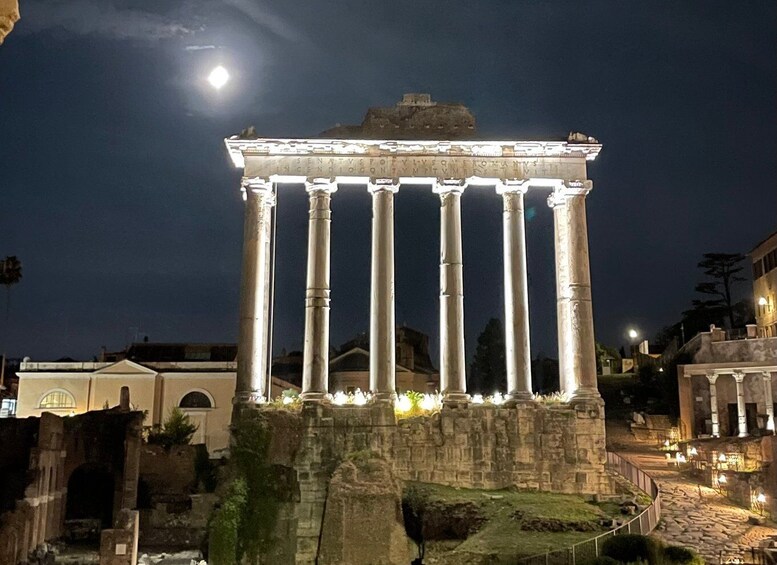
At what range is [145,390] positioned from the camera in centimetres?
4891

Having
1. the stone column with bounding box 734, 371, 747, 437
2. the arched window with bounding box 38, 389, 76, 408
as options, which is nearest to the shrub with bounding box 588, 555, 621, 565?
the stone column with bounding box 734, 371, 747, 437

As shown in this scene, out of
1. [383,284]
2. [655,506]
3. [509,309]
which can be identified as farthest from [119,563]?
[655,506]

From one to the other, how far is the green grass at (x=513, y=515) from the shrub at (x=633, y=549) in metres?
1.37

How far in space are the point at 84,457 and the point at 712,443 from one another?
33.2m

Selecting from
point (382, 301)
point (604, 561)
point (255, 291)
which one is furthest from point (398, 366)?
point (604, 561)

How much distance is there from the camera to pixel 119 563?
99.1 ft

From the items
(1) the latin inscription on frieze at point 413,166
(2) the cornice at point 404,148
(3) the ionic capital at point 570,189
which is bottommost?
(3) the ionic capital at point 570,189

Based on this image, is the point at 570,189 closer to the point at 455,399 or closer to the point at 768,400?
the point at 455,399

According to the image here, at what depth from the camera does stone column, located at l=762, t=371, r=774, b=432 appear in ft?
128

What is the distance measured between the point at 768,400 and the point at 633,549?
26.5 m

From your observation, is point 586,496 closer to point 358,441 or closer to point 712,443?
point 358,441

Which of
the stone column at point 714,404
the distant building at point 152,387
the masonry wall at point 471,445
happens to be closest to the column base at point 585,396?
the masonry wall at point 471,445

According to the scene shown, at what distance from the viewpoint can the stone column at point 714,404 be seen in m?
40.4

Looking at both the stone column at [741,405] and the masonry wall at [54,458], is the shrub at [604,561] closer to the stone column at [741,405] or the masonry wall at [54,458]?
the stone column at [741,405]
